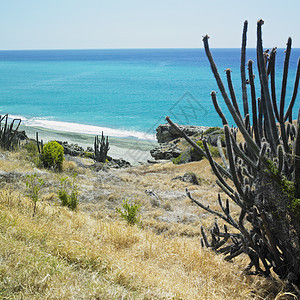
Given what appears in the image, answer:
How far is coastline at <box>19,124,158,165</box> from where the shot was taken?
2919 centimetres

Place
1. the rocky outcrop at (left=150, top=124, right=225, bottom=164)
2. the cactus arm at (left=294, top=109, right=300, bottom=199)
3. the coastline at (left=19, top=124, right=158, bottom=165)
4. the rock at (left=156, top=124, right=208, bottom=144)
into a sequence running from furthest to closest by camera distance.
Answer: the rock at (left=156, top=124, right=208, bottom=144), the coastline at (left=19, top=124, right=158, bottom=165), the rocky outcrop at (left=150, top=124, right=225, bottom=164), the cactus arm at (left=294, top=109, right=300, bottom=199)

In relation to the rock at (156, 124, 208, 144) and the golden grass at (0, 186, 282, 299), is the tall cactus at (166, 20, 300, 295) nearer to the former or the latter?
the golden grass at (0, 186, 282, 299)

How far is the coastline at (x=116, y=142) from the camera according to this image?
2919 cm

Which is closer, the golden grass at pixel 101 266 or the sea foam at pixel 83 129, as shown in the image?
the golden grass at pixel 101 266

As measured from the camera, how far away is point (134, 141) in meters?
36.4

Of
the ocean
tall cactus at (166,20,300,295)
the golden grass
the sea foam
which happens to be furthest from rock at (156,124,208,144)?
tall cactus at (166,20,300,295)

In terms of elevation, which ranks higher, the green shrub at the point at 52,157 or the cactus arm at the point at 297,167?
the cactus arm at the point at 297,167

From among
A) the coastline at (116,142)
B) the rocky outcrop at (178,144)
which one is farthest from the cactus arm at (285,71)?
the coastline at (116,142)

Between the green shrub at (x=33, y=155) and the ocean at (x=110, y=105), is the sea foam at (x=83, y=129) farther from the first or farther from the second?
the green shrub at (x=33, y=155)

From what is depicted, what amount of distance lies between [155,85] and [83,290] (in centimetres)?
8579

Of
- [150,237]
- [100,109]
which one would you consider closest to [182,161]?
[150,237]

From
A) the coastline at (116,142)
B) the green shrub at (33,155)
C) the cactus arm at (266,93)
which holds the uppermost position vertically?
the cactus arm at (266,93)

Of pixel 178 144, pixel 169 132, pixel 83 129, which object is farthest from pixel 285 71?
pixel 83 129

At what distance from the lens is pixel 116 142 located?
34750 millimetres
